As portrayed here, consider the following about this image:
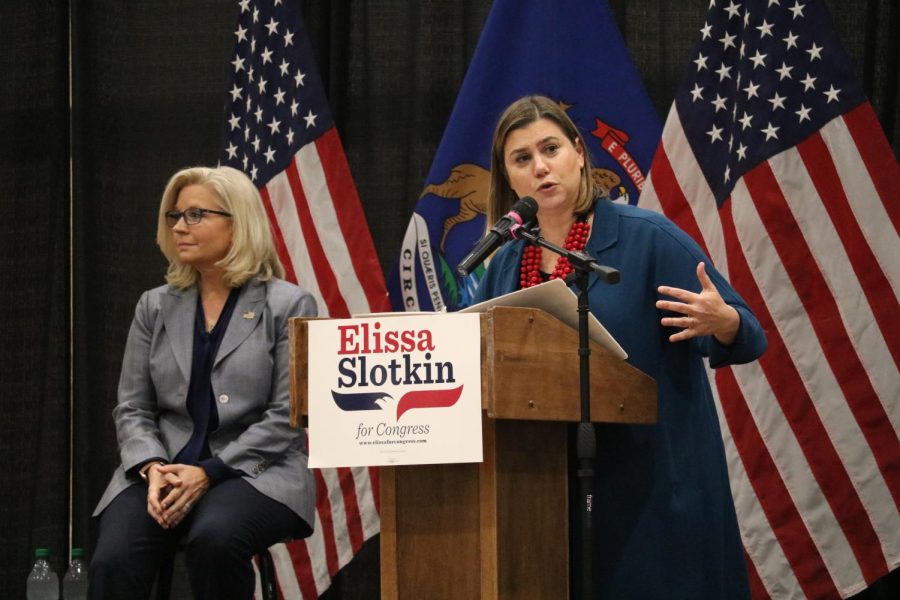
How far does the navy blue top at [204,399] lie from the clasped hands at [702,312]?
1487mm

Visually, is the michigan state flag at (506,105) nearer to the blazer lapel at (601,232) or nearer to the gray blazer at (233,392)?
the gray blazer at (233,392)

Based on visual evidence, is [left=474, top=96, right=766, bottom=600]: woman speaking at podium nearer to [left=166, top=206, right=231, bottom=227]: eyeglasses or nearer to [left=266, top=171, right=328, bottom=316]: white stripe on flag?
[left=166, top=206, right=231, bottom=227]: eyeglasses

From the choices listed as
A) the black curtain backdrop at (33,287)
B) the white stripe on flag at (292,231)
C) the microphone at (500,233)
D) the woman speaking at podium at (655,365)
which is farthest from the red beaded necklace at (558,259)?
the black curtain backdrop at (33,287)

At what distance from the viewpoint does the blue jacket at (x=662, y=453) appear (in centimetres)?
240

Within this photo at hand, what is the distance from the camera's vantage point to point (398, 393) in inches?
84.4

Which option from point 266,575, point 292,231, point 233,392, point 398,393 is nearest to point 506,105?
point 292,231

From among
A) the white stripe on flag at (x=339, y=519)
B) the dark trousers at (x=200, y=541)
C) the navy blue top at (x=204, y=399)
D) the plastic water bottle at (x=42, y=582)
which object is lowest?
the plastic water bottle at (x=42, y=582)

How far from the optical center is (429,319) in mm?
2156

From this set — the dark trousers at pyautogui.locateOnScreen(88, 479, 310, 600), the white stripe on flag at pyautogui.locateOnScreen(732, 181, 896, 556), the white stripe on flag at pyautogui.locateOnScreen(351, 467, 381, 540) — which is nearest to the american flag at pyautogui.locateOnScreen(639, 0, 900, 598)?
the white stripe on flag at pyautogui.locateOnScreen(732, 181, 896, 556)

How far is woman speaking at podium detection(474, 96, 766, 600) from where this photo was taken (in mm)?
2393

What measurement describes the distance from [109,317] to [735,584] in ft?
10.8

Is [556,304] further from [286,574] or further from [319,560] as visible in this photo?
[286,574]

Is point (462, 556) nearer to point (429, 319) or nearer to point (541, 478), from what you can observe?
point (541, 478)

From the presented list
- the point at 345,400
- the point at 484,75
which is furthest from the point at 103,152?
the point at 345,400
